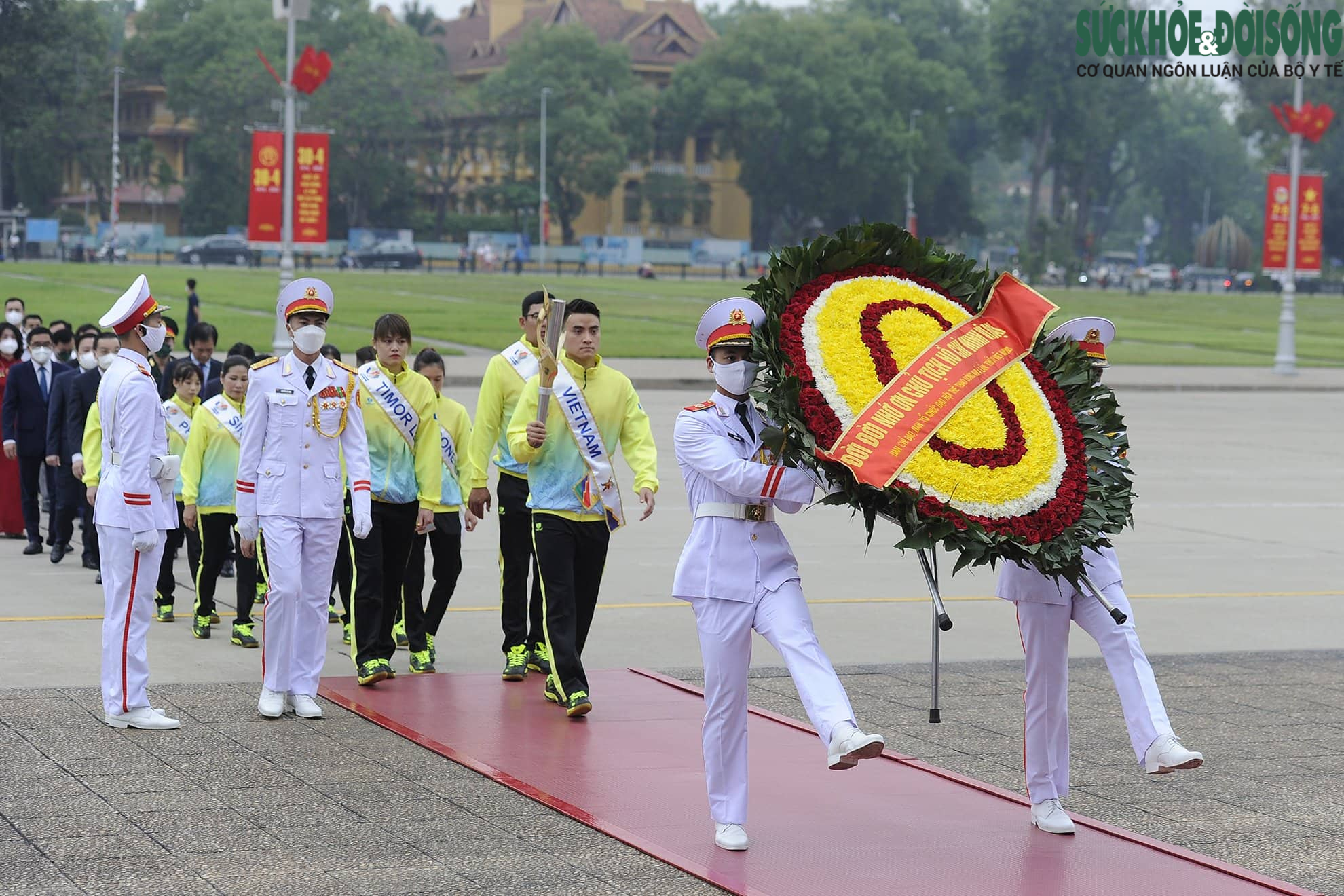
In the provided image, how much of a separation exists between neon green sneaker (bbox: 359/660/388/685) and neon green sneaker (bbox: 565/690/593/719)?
120 centimetres

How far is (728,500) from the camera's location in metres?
6.59

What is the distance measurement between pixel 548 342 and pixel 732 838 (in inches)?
92.0

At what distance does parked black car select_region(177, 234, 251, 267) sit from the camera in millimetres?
81375

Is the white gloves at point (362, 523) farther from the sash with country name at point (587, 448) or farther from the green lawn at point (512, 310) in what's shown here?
the green lawn at point (512, 310)

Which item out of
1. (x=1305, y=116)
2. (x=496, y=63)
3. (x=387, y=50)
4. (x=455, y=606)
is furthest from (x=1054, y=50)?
(x=455, y=606)

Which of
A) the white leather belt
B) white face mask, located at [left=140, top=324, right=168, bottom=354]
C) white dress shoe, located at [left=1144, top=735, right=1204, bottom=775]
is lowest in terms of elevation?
white dress shoe, located at [left=1144, top=735, right=1204, bottom=775]

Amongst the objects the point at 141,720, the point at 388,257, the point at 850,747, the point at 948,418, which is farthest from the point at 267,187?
the point at 388,257

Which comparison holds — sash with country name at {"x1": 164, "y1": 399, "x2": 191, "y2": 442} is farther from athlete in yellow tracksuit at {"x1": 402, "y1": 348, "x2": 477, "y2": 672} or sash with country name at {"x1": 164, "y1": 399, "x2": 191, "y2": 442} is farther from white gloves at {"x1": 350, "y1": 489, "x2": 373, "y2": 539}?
white gloves at {"x1": 350, "y1": 489, "x2": 373, "y2": 539}

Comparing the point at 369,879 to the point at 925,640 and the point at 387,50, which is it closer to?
the point at 925,640

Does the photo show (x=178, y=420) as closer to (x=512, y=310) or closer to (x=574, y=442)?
(x=574, y=442)

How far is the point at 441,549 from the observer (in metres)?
9.88

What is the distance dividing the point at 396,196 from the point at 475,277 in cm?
1952

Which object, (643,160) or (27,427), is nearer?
(27,427)

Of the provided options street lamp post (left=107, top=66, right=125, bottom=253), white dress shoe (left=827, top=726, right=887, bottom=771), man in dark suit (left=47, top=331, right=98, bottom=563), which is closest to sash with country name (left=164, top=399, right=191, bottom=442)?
man in dark suit (left=47, top=331, right=98, bottom=563)
